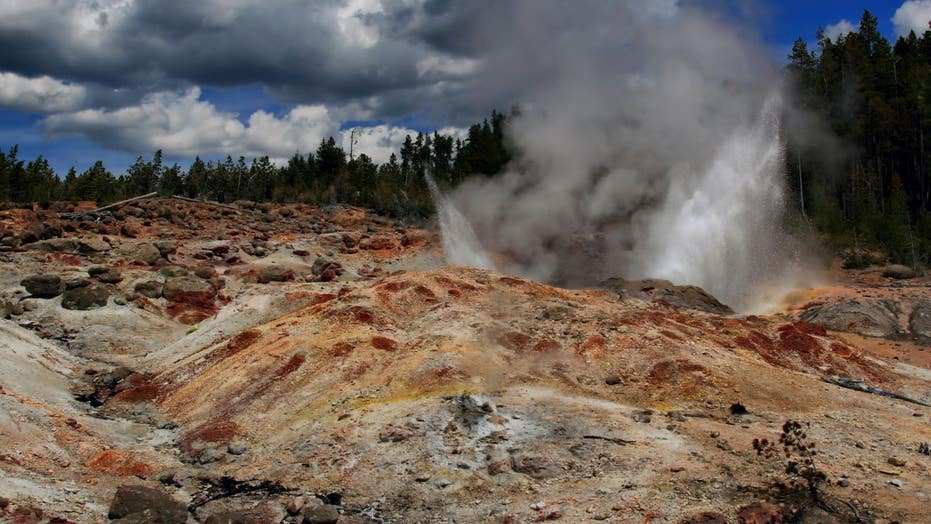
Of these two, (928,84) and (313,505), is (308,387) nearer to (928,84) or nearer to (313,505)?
(313,505)

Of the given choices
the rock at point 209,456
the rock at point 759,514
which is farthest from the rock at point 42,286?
the rock at point 759,514

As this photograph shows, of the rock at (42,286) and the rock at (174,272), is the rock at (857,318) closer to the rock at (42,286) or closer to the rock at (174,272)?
the rock at (174,272)

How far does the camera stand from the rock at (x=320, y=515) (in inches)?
363

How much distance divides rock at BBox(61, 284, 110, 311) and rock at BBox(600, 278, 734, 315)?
54.0 feet

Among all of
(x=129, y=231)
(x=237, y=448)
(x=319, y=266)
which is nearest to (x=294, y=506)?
(x=237, y=448)

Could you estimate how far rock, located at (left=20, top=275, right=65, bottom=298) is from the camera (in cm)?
2100

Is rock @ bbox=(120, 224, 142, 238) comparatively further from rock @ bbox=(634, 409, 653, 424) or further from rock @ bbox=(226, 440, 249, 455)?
rock @ bbox=(634, 409, 653, 424)

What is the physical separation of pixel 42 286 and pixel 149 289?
305 centimetres

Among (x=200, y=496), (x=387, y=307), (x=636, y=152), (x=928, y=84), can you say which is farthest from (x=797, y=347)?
(x=636, y=152)

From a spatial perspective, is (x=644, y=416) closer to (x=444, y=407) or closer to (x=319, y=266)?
(x=444, y=407)

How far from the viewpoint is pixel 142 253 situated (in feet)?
91.4

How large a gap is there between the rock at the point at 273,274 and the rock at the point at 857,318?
19.4m

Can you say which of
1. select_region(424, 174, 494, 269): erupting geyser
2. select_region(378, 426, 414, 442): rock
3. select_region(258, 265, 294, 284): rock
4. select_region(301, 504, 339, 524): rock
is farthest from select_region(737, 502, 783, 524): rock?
select_region(424, 174, 494, 269): erupting geyser

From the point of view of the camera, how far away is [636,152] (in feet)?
107
